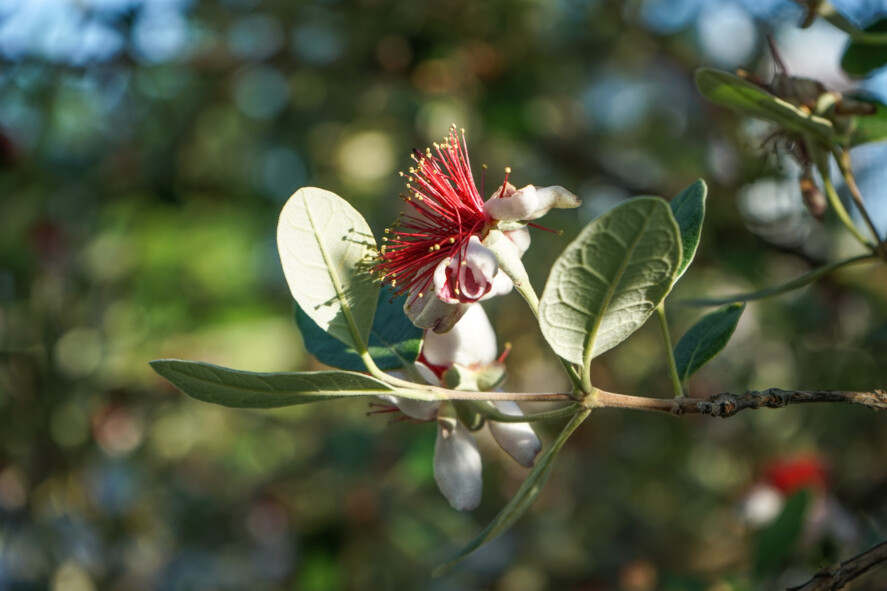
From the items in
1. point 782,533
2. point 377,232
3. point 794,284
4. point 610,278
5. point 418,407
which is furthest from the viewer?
point 377,232

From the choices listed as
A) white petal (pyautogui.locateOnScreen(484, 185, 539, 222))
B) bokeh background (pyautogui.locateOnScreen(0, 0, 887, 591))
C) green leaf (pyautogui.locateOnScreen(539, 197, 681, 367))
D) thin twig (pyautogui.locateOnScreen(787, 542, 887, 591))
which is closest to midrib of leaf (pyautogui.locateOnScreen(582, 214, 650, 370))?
green leaf (pyautogui.locateOnScreen(539, 197, 681, 367))

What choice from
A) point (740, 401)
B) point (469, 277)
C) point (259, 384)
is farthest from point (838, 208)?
point (259, 384)

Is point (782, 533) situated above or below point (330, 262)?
below

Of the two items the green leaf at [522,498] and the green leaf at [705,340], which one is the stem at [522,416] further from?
the green leaf at [705,340]

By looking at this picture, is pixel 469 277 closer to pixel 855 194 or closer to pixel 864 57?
pixel 855 194

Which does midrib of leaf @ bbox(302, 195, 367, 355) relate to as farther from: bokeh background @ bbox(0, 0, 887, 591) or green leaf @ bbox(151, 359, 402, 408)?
bokeh background @ bbox(0, 0, 887, 591)

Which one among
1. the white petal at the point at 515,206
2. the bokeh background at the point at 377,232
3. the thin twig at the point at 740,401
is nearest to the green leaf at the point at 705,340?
the thin twig at the point at 740,401
